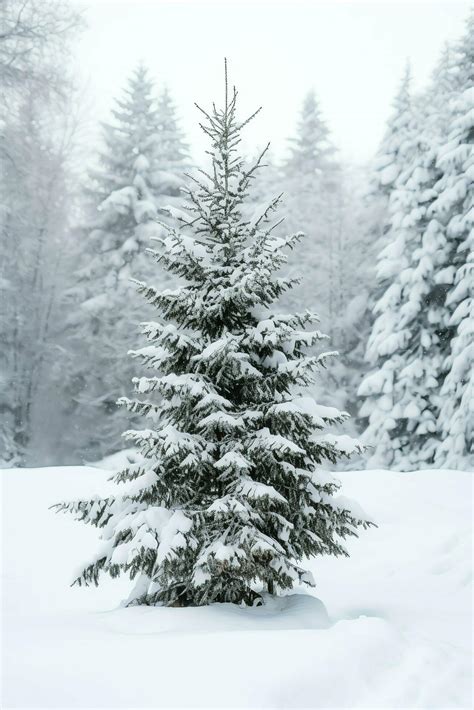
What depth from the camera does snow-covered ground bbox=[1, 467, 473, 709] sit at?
3.65m

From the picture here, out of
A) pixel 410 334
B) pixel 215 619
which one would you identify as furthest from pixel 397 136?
pixel 215 619

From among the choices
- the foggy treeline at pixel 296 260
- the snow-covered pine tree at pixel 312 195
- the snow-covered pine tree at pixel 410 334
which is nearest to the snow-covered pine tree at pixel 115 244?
the foggy treeline at pixel 296 260

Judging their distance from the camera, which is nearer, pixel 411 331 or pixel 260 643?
pixel 260 643

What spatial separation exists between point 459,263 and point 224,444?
1491 centimetres

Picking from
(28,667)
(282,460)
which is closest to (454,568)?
(282,460)

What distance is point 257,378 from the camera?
247 inches

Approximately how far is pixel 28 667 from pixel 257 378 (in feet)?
11.0

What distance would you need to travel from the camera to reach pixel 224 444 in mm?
6035

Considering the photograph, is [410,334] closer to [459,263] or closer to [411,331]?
[411,331]

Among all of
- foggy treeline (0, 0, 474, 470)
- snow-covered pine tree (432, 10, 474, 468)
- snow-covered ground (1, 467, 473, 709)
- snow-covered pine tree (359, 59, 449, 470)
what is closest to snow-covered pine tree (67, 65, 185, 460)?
foggy treeline (0, 0, 474, 470)

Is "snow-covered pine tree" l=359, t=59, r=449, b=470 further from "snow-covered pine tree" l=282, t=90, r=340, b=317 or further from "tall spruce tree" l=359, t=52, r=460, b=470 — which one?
"snow-covered pine tree" l=282, t=90, r=340, b=317

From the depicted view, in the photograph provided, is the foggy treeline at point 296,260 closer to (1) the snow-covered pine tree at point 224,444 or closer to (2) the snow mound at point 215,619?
(1) the snow-covered pine tree at point 224,444

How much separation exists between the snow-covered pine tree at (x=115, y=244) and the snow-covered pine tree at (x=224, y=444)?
16.8 metres

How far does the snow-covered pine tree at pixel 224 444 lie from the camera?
5.56 metres
